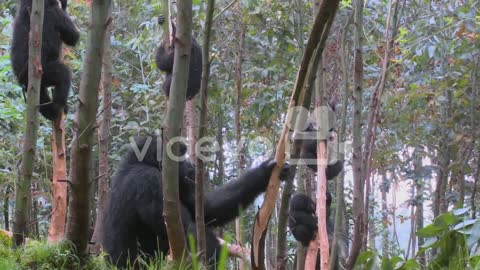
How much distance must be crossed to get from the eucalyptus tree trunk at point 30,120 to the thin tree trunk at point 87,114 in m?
0.89

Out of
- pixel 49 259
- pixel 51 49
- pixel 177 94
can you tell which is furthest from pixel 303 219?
pixel 177 94

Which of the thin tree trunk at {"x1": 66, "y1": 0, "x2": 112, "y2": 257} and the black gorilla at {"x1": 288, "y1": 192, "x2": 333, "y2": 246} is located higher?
the thin tree trunk at {"x1": 66, "y1": 0, "x2": 112, "y2": 257}

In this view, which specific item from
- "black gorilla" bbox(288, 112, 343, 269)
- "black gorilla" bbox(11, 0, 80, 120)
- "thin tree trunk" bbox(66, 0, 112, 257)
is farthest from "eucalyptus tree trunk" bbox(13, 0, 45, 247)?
"black gorilla" bbox(288, 112, 343, 269)

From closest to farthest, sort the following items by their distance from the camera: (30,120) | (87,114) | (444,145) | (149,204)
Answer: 1. (87,114)
2. (30,120)
3. (149,204)
4. (444,145)

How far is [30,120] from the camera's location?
10.6 ft

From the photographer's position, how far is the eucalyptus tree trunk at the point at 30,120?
3.20 meters

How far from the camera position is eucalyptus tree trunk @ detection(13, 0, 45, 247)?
126 inches

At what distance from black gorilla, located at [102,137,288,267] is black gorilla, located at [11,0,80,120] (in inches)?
29.5

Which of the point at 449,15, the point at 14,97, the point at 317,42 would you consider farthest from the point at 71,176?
the point at 14,97

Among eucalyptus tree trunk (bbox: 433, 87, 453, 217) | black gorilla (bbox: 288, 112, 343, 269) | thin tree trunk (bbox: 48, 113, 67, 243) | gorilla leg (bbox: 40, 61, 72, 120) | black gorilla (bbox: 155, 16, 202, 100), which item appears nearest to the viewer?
black gorilla (bbox: 155, 16, 202, 100)

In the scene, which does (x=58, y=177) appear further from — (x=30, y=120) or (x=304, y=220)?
A: (x=304, y=220)

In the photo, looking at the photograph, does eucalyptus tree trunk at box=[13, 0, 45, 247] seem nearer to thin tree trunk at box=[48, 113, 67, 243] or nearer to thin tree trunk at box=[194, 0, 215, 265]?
thin tree trunk at box=[48, 113, 67, 243]

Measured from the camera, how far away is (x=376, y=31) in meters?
6.46

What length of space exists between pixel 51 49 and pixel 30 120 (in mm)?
1459
